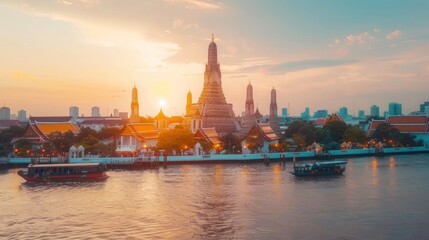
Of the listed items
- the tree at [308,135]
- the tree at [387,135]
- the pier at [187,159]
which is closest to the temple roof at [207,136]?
the pier at [187,159]

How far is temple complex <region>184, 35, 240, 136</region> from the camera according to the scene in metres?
57.7

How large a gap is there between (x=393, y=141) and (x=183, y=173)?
106ft

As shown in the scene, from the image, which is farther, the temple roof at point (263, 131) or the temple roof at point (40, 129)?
the temple roof at point (263, 131)

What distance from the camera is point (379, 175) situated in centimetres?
3284

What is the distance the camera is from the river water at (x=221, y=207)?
17.4 meters

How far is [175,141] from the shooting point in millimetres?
45219

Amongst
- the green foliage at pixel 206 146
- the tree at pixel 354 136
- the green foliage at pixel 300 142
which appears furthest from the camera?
the tree at pixel 354 136

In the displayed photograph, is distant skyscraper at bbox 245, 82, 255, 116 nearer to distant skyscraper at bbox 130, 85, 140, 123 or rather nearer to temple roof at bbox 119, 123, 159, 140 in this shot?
distant skyscraper at bbox 130, 85, 140, 123

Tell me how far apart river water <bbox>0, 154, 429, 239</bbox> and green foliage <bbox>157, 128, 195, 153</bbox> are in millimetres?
11701

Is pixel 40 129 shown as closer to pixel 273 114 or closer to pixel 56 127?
pixel 56 127

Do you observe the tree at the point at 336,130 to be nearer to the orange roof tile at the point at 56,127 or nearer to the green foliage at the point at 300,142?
the green foliage at the point at 300,142

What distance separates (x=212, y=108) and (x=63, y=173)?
30.8 metres

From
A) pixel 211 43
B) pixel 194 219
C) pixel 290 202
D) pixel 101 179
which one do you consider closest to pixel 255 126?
pixel 211 43

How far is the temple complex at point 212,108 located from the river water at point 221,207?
24.5 meters
